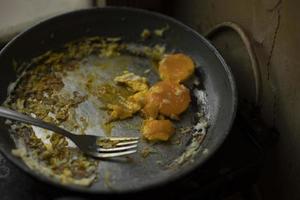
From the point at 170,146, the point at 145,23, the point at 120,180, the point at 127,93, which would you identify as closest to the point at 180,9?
the point at 145,23

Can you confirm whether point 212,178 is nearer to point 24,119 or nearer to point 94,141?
point 94,141

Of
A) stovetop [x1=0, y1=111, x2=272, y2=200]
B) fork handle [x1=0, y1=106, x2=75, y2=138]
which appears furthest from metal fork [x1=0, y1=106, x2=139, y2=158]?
stovetop [x1=0, y1=111, x2=272, y2=200]

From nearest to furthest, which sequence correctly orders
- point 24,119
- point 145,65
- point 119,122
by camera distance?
point 24,119 → point 119,122 → point 145,65

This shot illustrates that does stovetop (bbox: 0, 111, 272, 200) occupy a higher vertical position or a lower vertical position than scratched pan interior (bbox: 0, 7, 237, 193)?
lower

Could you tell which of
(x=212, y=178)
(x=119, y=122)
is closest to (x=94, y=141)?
(x=119, y=122)

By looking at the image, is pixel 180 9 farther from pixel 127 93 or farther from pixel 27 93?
pixel 27 93

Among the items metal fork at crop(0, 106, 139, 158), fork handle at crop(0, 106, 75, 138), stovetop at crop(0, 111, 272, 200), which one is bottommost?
stovetop at crop(0, 111, 272, 200)

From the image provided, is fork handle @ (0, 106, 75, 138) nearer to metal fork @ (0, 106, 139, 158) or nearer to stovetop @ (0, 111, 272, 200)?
metal fork @ (0, 106, 139, 158)

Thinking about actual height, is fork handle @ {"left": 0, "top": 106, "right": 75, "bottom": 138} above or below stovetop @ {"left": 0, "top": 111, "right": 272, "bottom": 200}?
above
